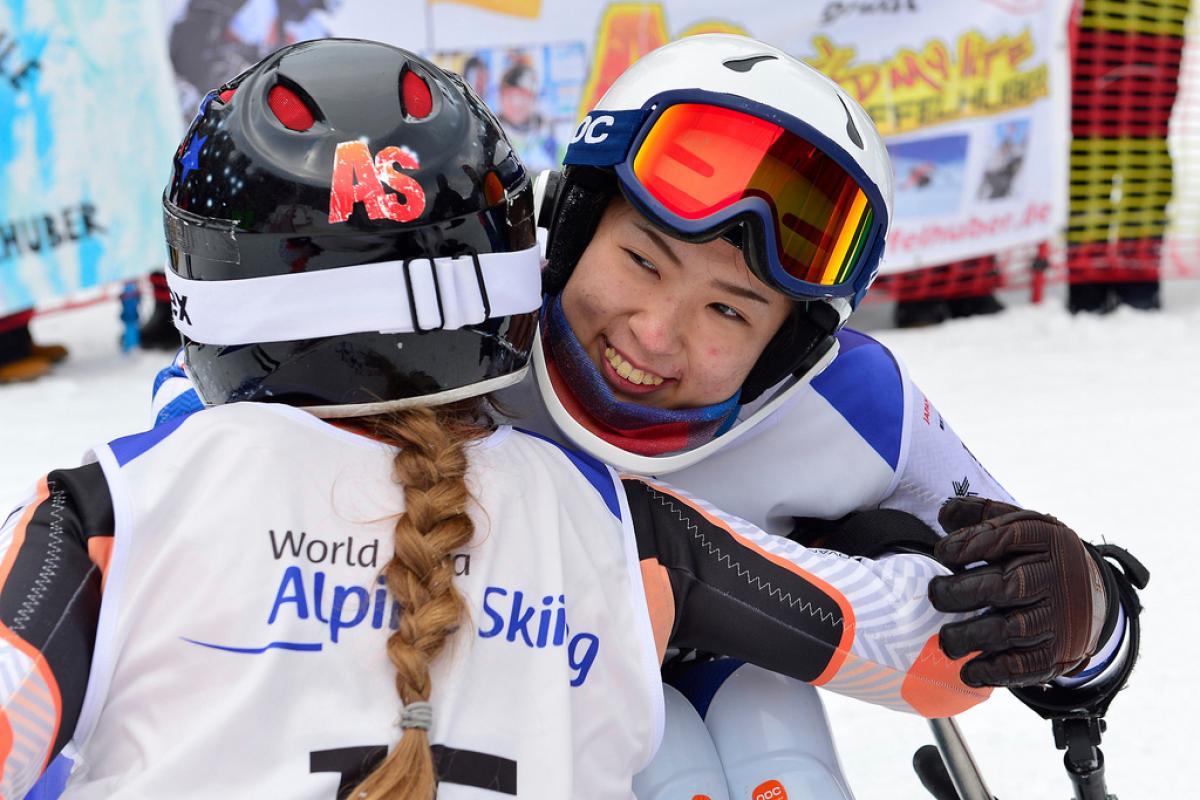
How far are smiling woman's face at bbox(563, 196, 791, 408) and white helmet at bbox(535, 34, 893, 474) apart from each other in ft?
0.17

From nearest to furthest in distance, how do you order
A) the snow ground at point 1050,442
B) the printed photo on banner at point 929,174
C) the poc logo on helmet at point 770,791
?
the poc logo on helmet at point 770,791
the snow ground at point 1050,442
the printed photo on banner at point 929,174

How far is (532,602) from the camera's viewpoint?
4.64 feet

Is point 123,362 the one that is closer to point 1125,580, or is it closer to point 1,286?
point 1,286

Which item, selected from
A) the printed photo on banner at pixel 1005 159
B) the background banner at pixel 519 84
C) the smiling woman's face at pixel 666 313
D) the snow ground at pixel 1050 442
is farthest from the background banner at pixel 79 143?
the smiling woman's face at pixel 666 313

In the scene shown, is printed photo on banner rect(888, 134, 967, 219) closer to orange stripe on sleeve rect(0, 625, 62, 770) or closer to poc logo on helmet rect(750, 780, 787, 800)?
poc logo on helmet rect(750, 780, 787, 800)

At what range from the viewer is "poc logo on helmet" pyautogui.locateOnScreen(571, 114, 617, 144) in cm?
209

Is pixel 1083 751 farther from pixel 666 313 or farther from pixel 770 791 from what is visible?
pixel 666 313

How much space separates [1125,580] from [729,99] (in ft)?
2.94

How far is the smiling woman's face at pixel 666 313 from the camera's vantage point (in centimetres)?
198

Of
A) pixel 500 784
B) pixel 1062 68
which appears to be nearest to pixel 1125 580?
pixel 500 784

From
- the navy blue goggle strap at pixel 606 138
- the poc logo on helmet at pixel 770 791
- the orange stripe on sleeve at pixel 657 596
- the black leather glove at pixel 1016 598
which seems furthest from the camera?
the navy blue goggle strap at pixel 606 138

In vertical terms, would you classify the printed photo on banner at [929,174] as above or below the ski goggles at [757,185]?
below

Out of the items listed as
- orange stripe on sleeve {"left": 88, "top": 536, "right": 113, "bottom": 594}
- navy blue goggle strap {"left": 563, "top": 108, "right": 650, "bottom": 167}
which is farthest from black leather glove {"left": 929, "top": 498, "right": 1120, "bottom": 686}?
orange stripe on sleeve {"left": 88, "top": 536, "right": 113, "bottom": 594}

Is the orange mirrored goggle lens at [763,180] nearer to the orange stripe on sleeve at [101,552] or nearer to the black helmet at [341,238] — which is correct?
the black helmet at [341,238]
